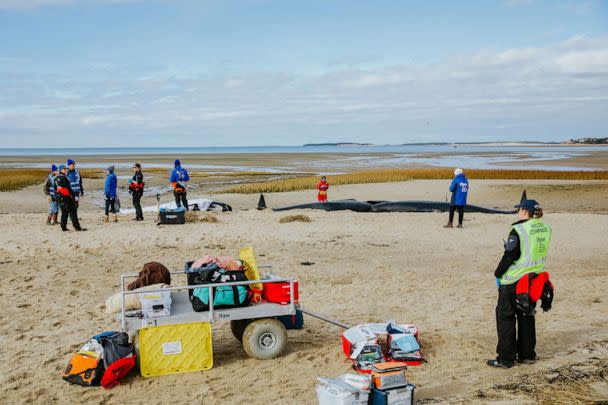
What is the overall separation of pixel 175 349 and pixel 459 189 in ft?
34.9

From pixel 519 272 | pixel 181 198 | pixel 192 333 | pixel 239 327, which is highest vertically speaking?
pixel 519 272

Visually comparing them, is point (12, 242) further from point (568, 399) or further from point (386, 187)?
point (386, 187)

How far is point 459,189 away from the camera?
15141 mm

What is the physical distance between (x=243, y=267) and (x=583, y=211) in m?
18.3

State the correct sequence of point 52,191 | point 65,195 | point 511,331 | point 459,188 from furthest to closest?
point 52,191 → point 459,188 → point 65,195 → point 511,331

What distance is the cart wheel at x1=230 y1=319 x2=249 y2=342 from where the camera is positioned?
23.3 feet

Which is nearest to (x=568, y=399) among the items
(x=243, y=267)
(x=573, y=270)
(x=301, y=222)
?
(x=243, y=267)

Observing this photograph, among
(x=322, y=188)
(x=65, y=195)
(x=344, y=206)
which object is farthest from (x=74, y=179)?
(x=344, y=206)

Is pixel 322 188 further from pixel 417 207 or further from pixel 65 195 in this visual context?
pixel 65 195

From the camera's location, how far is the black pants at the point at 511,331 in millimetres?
6074

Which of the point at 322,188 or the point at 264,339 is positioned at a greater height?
the point at 322,188

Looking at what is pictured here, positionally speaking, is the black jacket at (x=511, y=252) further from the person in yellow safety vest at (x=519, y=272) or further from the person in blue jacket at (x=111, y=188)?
the person in blue jacket at (x=111, y=188)

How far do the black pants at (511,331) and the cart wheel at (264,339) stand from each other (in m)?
2.42

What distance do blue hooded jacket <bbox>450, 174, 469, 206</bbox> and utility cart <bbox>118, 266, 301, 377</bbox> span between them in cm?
948
